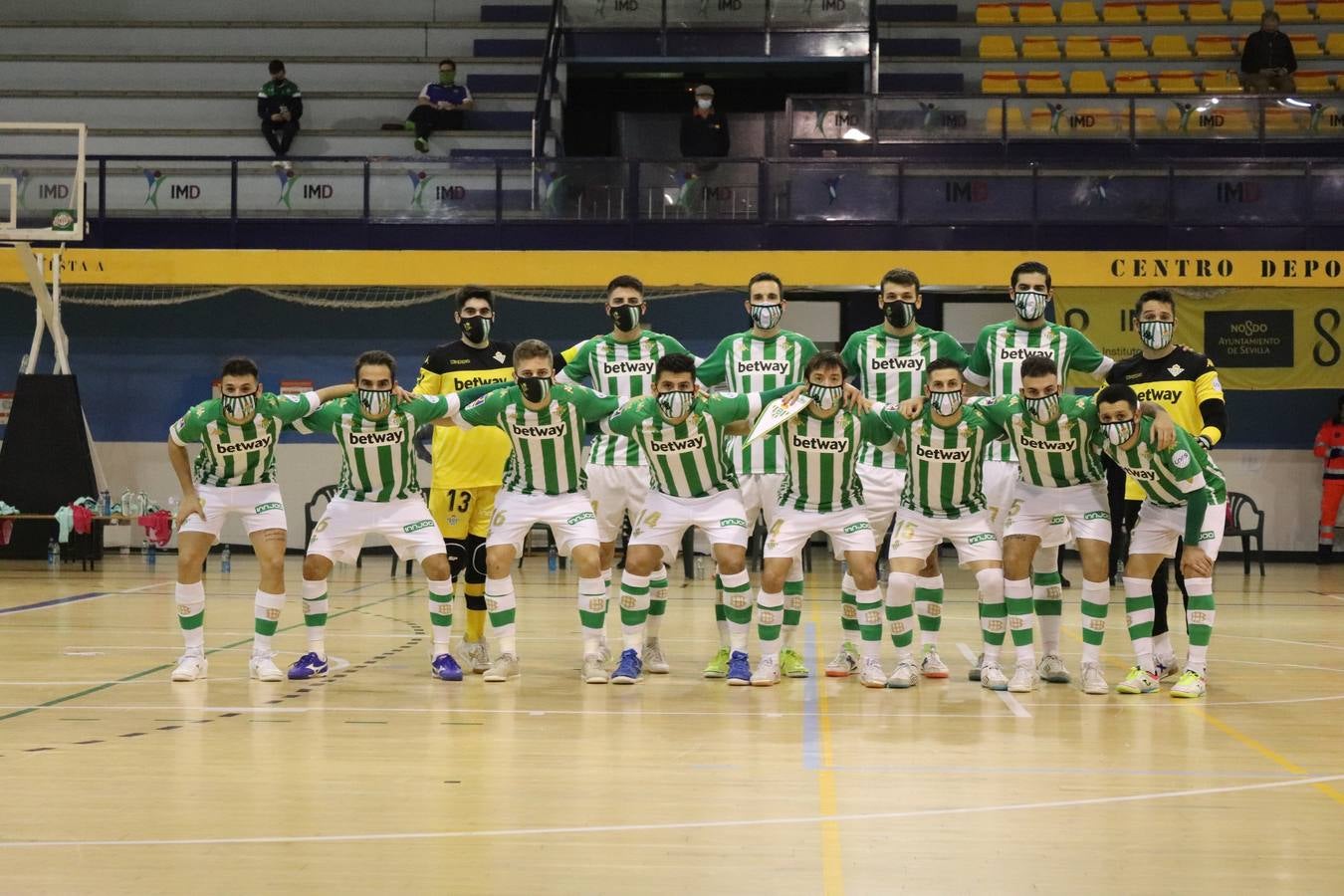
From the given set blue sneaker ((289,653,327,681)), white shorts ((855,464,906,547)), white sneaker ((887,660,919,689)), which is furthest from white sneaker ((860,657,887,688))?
blue sneaker ((289,653,327,681))

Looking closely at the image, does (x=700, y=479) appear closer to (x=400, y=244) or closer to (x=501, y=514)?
(x=501, y=514)

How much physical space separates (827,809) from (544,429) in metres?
4.00

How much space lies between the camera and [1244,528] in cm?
2152

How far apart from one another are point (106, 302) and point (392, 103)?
6017mm

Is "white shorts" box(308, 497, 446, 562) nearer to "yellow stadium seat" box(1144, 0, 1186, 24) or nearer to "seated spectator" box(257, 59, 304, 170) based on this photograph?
"seated spectator" box(257, 59, 304, 170)

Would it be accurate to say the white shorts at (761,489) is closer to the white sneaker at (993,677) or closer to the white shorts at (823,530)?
the white shorts at (823,530)

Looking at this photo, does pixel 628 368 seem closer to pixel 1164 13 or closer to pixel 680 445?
pixel 680 445

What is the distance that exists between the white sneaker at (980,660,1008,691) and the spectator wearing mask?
13.5 m

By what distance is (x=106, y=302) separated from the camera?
2098cm

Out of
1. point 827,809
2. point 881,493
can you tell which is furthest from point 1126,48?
point 827,809

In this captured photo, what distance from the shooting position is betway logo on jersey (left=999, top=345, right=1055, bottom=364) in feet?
32.0

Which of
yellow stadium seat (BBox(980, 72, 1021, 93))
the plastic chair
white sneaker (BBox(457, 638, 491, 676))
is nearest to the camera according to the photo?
white sneaker (BBox(457, 638, 491, 676))

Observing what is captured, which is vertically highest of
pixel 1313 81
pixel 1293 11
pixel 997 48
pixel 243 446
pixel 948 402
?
pixel 1293 11

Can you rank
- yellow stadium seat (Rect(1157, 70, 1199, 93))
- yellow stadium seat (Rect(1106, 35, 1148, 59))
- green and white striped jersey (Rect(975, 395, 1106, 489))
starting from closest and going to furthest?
1. green and white striped jersey (Rect(975, 395, 1106, 489))
2. yellow stadium seat (Rect(1157, 70, 1199, 93))
3. yellow stadium seat (Rect(1106, 35, 1148, 59))
